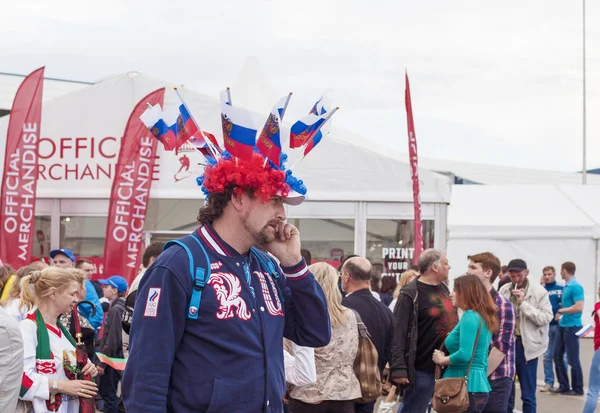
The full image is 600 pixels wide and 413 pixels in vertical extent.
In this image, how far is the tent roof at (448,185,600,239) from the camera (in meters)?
17.5

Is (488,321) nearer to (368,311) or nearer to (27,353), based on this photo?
Result: (368,311)

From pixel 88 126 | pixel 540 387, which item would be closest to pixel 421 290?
pixel 540 387

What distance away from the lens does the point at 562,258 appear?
57.1 feet

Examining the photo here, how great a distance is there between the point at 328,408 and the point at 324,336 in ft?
8.12

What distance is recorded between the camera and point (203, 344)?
2730mm

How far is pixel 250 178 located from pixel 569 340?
9.87 m

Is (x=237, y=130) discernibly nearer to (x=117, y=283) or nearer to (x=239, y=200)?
(x=239, y=200)

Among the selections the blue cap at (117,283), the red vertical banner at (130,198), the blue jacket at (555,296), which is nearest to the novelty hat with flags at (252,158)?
the blue cap at (117,283)

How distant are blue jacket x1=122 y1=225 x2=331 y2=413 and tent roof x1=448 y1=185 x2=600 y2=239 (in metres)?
15.1

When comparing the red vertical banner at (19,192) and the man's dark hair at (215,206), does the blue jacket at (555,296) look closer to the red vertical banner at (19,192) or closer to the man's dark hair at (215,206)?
the red vertical banner at (19,192)

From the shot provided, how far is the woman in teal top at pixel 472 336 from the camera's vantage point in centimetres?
614

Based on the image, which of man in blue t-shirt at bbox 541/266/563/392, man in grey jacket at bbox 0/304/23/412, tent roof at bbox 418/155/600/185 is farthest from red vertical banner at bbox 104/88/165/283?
tent roof at bbox 418/155/600/185

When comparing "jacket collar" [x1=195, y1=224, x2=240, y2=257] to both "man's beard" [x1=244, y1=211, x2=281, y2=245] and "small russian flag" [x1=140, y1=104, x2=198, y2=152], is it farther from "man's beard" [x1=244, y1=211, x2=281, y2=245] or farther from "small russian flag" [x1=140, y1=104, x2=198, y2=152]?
"small russian flag" [x1=140, y1=104, x2=198, y2=152]

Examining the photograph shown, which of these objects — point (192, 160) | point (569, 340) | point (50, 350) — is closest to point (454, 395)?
point (50, 350)
